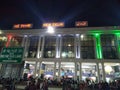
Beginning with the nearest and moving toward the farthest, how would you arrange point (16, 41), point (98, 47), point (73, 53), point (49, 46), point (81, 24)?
point (98, 47), point (73, 53), point (49, 46), point (81, 24), point (16, 41)

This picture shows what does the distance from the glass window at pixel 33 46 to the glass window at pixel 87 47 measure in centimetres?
1271

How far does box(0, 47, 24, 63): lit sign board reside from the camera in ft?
36.7

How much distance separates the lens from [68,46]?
106 feet

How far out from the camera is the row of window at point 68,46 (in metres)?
29.9

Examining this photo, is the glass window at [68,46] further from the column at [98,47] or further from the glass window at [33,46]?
the glass window at [33,46]

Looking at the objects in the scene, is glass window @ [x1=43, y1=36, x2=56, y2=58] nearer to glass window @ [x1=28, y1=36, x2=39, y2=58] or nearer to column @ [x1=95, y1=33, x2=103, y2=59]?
glass window @ [x1=28, y1=36, x2=39, y2=58]

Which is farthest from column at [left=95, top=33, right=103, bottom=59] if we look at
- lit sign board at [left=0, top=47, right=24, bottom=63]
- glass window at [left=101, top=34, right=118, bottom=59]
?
lit sign board at [left=0, top=47, right=24, bottom=63]

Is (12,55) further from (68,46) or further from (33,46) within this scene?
(33,46)

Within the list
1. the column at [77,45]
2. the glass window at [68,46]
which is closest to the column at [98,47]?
the column at [77,45]

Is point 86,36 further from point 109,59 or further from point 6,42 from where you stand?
point 6,42

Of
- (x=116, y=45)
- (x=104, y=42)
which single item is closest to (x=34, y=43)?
(x=104, y=42)

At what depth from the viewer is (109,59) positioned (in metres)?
28.5

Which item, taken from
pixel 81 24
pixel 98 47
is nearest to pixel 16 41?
pixel 81 24

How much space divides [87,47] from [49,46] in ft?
33.5
